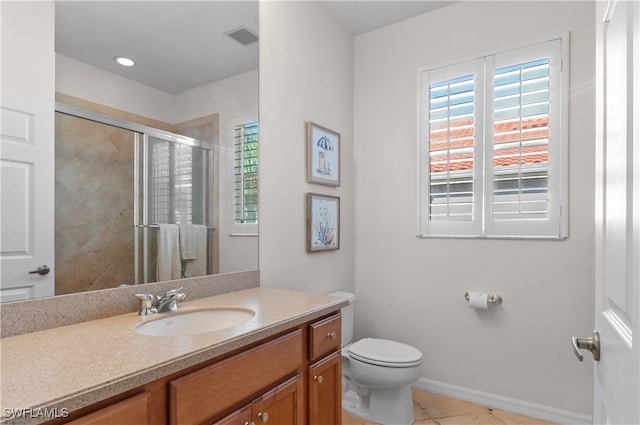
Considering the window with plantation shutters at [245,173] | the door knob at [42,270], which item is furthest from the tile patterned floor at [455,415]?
the door knob at [42,270]

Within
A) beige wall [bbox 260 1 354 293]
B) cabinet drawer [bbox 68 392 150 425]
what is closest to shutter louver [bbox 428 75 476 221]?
beige wall [bbox 260 1 354 293]

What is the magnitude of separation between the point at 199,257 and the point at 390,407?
1443mm

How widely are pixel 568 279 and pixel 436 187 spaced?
962 millimetres

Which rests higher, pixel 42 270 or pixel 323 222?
pixel 323 222

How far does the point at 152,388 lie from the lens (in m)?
0.83

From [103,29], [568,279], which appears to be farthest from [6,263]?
[568,279]

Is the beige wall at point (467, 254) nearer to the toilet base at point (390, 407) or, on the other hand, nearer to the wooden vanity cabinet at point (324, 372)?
the toilet base at point (390, 407)

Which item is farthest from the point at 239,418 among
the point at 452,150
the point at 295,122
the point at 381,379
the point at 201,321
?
the point at 452,150

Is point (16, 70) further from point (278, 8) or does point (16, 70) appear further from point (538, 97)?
point (538, 97)

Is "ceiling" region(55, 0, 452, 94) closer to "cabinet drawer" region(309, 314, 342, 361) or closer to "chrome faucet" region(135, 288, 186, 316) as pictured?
Answer: "chrome faucet" region(135, 288, 186, 316)

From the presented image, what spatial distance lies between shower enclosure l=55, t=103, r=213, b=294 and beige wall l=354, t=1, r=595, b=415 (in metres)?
1.53

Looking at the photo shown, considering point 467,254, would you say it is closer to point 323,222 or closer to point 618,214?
point 323,222

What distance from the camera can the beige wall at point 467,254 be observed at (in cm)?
207

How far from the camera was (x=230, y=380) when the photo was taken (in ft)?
3.30
